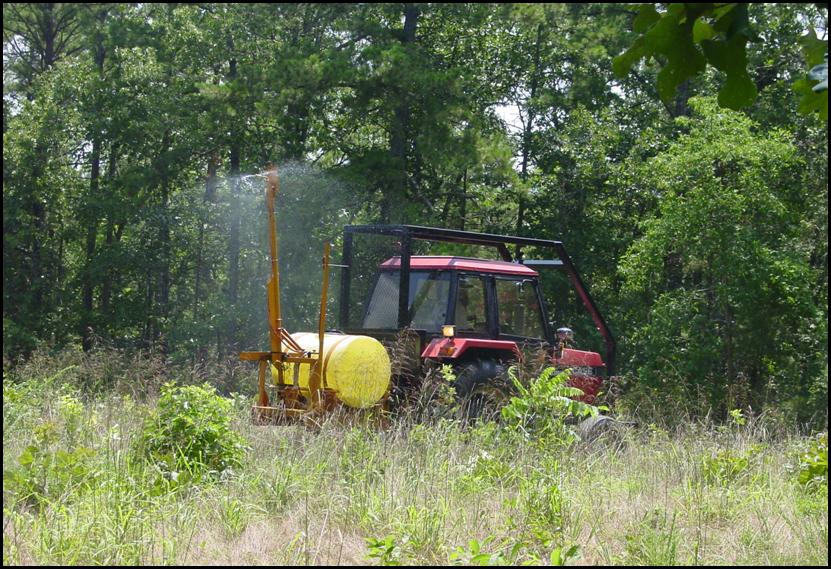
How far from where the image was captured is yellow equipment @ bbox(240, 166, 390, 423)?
7.67m

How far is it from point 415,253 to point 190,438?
10628 mm

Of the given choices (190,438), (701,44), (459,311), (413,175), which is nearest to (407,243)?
(459,311)

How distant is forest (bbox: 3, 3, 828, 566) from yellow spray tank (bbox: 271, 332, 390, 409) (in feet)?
0.71

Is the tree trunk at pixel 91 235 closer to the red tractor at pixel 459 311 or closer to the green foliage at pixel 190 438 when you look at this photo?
the red tractor at pixel 459 311

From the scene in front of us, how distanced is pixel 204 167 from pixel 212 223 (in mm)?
1871

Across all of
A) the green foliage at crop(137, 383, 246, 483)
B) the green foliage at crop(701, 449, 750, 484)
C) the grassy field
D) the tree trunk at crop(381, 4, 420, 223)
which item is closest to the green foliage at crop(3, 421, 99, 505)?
the grassy field

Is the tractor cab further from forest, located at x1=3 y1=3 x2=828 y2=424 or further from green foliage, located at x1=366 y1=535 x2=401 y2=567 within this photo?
green foliage, located at x1=366 y1=535 x2=401 y2=567

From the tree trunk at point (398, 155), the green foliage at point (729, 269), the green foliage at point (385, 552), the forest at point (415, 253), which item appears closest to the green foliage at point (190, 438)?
the forest at point (415, 253)

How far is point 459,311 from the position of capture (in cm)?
902

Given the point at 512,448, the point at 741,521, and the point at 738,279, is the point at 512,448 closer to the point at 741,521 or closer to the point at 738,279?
the point at 741,521

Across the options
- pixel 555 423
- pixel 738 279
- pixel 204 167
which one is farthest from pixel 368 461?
pixel 204 167

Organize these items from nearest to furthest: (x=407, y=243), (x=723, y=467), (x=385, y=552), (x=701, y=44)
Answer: (x=701, y=44), (x=385, y=552), (x=723, y=467), (x=407, y=243)

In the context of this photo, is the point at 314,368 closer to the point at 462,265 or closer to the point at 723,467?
the point at 462,265

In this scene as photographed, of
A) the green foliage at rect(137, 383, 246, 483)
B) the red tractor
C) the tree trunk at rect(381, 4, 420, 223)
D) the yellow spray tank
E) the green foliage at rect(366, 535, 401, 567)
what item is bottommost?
the green foliage at rect(366, 535, 401, 567)
